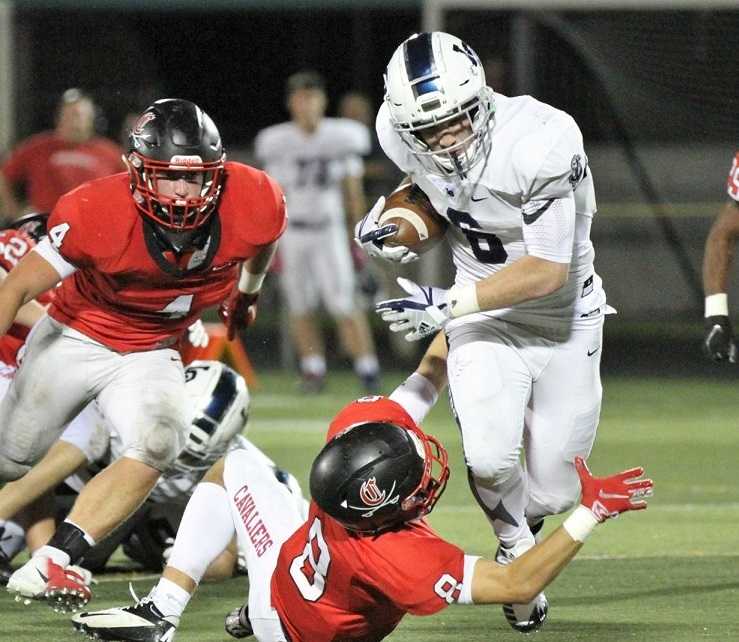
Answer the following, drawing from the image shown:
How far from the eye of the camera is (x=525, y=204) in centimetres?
489

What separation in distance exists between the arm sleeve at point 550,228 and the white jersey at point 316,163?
21.1 ft

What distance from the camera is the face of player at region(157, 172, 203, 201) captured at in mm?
5160

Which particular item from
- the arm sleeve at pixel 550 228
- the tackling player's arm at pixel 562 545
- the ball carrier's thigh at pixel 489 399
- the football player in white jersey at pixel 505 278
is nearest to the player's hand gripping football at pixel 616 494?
the tackling player's arm at pixel 562 545

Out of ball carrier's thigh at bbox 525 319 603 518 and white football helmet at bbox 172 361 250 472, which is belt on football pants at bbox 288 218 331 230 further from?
ball carrier's thigh at bbox 525 319 603 518

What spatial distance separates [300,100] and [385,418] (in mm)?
7382

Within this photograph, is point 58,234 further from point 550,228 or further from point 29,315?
point 550,228

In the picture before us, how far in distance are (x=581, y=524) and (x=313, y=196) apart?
762cm

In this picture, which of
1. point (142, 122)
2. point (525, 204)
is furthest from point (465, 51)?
point (142, 122)

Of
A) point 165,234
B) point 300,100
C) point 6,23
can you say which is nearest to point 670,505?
point 165,234

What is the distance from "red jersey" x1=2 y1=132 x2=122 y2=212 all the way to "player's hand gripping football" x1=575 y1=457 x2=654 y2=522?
280 inches

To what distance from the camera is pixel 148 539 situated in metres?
5.74

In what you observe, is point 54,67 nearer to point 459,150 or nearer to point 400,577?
point 459,150

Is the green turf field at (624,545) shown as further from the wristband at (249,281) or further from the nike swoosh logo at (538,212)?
the nike swoosh logo at (538,212)

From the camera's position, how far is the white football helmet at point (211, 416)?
17.9ft
